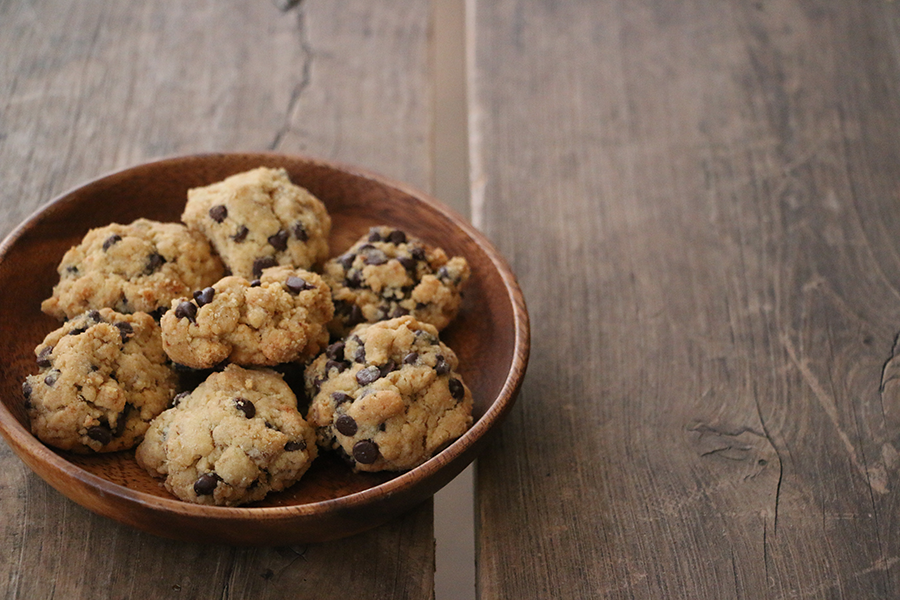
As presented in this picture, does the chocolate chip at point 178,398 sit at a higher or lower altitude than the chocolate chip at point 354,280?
lower

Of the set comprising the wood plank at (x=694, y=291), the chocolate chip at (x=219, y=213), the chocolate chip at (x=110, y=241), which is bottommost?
the wood plank at (x=694, y=291)

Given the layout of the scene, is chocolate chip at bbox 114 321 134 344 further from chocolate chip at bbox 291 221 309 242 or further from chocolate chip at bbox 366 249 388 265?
chocolate chip at bbox 366 249 388 265

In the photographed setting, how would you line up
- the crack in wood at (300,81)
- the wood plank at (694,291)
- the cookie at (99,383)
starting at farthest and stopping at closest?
the crack in wood at (300,81)
the wood plank at (694,291)
the cookie at (99,383)

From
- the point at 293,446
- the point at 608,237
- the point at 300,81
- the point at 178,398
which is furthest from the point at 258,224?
the point at 300,81

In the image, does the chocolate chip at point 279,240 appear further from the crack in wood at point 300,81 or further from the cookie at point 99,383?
A: the crack in wood at point 300,81

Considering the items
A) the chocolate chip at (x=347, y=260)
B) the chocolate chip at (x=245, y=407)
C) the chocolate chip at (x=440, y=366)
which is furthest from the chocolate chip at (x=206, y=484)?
the chocolate chip at (x=347, y=260)

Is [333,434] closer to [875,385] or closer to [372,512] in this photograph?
[372,512]

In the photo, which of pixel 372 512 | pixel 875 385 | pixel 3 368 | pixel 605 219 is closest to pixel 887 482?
pixel 875 385
